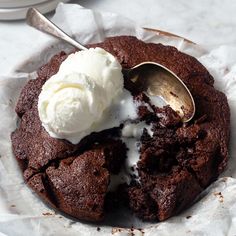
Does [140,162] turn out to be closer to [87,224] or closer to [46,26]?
[87,224]

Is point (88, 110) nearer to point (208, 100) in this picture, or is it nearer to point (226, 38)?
point (208, 100)

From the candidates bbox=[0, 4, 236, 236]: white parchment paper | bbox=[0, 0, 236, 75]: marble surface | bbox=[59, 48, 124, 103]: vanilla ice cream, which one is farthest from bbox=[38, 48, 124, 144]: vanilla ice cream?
bbox=[0, 0, 236, 75]: marble surface

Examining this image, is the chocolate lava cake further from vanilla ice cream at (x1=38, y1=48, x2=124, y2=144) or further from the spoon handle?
the spoon handle


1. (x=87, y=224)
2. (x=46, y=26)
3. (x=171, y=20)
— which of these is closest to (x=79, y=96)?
(x=87, y=224)

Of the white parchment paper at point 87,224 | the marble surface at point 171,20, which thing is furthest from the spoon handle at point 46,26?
the marble surface at point 171,20

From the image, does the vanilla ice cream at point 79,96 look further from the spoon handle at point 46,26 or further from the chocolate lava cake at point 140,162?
the spoon handle at point 46,26
